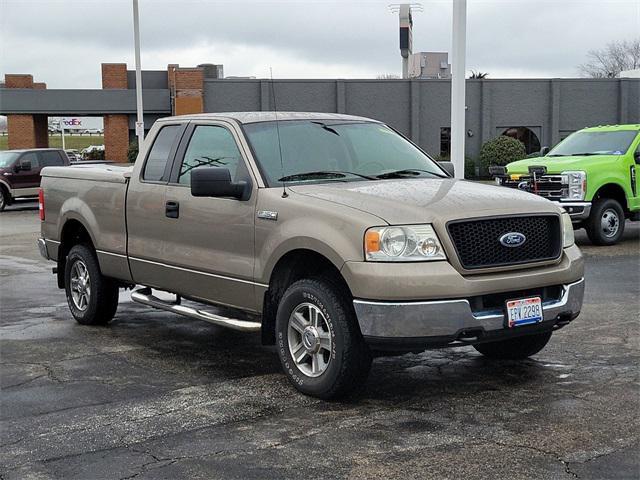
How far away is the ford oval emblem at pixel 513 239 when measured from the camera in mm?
5871

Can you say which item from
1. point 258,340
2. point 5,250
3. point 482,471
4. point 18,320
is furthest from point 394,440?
point 5,250

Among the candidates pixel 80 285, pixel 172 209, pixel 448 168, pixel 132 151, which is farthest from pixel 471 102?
pixel 172 209

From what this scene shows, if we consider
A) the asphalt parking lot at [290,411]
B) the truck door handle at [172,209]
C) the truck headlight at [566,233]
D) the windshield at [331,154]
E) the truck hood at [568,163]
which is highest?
the windshield at [331,154]

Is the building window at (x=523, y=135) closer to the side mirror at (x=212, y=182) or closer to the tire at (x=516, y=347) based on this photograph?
the tire at (x=516, y=347)

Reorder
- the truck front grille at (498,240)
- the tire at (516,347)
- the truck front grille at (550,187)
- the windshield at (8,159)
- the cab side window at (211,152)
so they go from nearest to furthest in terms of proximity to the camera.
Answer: the truck front grille at (498,240)
the tire at (516,347)
the cab side window at (211,152)
the truck front grille at (550,187)
the windshield at (8,159)

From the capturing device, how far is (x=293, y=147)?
23.0ft

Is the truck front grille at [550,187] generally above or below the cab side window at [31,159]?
below

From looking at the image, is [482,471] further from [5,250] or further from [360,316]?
[5,250]

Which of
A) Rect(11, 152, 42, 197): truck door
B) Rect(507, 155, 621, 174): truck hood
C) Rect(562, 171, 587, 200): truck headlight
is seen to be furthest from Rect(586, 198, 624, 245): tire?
Rect(11, 152, 42, 197): truck door

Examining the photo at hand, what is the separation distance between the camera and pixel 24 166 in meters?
27.2

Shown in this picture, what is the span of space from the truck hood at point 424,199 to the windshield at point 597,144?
9.43m

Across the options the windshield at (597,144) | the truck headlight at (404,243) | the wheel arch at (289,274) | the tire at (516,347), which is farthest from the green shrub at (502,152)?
the truck headlight at (404,243)

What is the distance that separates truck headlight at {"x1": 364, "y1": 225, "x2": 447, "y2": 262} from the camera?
562cm

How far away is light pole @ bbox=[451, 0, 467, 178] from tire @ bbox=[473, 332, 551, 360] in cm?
648
